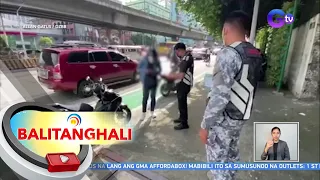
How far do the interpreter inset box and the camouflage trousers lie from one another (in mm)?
162

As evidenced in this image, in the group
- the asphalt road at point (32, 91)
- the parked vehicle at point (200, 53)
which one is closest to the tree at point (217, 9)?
the parked vehicle at point (200, 53)

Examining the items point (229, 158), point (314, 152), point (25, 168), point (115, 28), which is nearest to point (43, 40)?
point (115, 28)

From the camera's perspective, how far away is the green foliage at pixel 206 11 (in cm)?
106

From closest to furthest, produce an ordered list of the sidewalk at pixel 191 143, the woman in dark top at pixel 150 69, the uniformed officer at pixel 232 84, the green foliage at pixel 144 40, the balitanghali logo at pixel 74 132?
the woman in dark top at pixel 150 69, the green foliage at pixel 144 40, the balitanghali logo at pixel 74 132, the uniformed officer at pixel 232 84, the sidewalk at pixel 191 143

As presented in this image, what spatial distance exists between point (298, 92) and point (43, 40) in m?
4.19

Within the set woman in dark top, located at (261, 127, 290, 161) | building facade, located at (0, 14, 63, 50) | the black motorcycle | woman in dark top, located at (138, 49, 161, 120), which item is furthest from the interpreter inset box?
building facade, located at (0, 14, 63, 50)

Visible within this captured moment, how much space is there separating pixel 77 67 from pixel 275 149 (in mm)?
1367

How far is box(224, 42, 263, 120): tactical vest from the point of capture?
1062 millimetres

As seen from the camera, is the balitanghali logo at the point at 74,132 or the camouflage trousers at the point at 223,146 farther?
the camouflage trousers at the point at 223,146

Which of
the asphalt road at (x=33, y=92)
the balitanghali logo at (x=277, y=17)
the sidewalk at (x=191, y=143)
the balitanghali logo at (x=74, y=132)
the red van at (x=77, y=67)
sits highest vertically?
the balitanghali logo at (x=277, y=17)

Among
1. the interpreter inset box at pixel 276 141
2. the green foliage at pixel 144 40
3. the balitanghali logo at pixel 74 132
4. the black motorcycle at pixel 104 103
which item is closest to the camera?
the green foliage at pixel 144 40

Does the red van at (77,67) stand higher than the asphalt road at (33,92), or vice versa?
the red van at (77,67)

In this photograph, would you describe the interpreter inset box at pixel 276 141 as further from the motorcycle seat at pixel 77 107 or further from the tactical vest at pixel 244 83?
the motorcycle seat at pixel 77 107

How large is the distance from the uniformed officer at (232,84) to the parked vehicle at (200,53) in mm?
133
